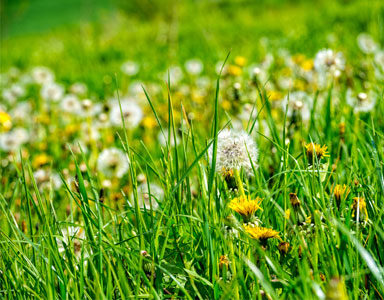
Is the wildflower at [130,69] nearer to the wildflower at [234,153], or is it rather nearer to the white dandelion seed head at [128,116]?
the white dandelion seed head at [128,116]

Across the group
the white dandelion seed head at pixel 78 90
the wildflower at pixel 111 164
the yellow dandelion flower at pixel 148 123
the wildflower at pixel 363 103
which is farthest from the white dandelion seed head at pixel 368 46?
the white dandelion seed head at pixel 78 90

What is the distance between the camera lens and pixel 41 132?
2.48 m

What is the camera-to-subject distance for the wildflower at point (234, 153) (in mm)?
983

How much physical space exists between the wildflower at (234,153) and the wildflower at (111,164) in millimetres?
733

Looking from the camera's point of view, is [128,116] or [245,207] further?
[128,116]

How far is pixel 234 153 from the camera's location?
39.0 inches

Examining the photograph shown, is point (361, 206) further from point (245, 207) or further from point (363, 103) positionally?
point (363, 103)

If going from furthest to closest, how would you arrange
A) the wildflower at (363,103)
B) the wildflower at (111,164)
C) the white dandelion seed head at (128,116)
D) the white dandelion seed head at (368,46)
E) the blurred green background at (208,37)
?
the blurred green background at (208,37) < the white dandelion seed head at (368,46) < the white dandelion seed head at (128,116) < the wildflower at (111,164) < the wildflower at (363,103)

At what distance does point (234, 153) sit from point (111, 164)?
31.6 inches

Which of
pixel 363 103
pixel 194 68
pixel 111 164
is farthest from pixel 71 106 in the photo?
pixel 363 103

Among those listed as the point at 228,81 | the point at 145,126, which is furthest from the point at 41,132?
the point at 228,81

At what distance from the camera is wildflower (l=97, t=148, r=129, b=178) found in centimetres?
169

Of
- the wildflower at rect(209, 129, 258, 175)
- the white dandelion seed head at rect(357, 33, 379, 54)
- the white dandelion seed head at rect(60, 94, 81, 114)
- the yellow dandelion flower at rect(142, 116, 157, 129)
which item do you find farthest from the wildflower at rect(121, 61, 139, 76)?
the wildflower at rect(209, 129, 258, 175)

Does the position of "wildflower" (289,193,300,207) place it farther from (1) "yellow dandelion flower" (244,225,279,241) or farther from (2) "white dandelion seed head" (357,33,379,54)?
(2) "white dandelion seed head" (357,33,379,54)
